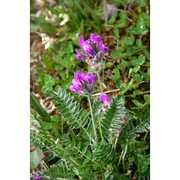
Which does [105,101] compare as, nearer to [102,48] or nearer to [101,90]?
[101,90]

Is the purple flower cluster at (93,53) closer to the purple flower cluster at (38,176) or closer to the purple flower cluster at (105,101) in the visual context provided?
the purple flower cluster at (105,101)

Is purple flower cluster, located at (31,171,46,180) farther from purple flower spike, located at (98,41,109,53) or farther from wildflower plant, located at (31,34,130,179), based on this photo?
purple flower spike, located at (98,41,109,53)

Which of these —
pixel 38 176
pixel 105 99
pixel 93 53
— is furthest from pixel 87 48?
pixel 38 176

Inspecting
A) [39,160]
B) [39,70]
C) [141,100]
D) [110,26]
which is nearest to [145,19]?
[110,26]

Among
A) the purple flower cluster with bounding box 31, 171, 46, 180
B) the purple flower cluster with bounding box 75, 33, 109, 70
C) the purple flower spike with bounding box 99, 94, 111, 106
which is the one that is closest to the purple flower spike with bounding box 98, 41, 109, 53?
the purple flower cluster with bounding box 75, 33, 109, 70

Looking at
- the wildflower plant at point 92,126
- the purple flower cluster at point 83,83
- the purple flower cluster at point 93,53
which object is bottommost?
the wildflower plant at point 92,126

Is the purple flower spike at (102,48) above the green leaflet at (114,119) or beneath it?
above

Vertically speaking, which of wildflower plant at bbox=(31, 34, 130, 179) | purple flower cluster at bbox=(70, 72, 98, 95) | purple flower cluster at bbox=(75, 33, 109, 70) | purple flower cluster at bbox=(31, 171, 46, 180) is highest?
purple flower cluster at bbox=(75, 33, 109, 70)

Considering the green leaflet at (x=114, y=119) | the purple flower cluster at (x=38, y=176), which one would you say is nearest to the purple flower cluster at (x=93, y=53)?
the green leaflet at (x=114, y=119)
